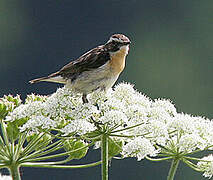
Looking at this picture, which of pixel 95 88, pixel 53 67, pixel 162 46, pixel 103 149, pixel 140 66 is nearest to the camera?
pixel 103 149

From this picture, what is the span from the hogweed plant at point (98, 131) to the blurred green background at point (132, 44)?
135ft

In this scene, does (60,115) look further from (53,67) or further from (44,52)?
(44,52)

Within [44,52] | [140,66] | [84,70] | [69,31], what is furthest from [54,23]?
[84,70]

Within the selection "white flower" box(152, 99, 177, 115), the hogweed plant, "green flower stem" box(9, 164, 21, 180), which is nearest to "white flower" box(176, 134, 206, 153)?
the hogweed plant

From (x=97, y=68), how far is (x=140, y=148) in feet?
5.59

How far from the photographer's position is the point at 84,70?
686 cm

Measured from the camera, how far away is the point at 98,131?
5.48 m

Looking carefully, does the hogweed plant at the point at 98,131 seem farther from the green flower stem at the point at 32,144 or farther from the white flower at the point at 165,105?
the white flower at the point at 165,105

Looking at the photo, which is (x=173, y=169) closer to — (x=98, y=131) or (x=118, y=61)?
(x=98, y=131)

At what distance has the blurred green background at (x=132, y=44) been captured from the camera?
55.1m

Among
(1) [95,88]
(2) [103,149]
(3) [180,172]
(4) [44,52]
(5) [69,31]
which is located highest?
(5) [69,31]

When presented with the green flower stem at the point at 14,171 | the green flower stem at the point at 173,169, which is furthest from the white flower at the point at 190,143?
the green flower stem at the point at 14,171

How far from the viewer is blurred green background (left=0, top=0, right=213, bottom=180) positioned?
5509cm

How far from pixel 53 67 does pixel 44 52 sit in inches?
317
